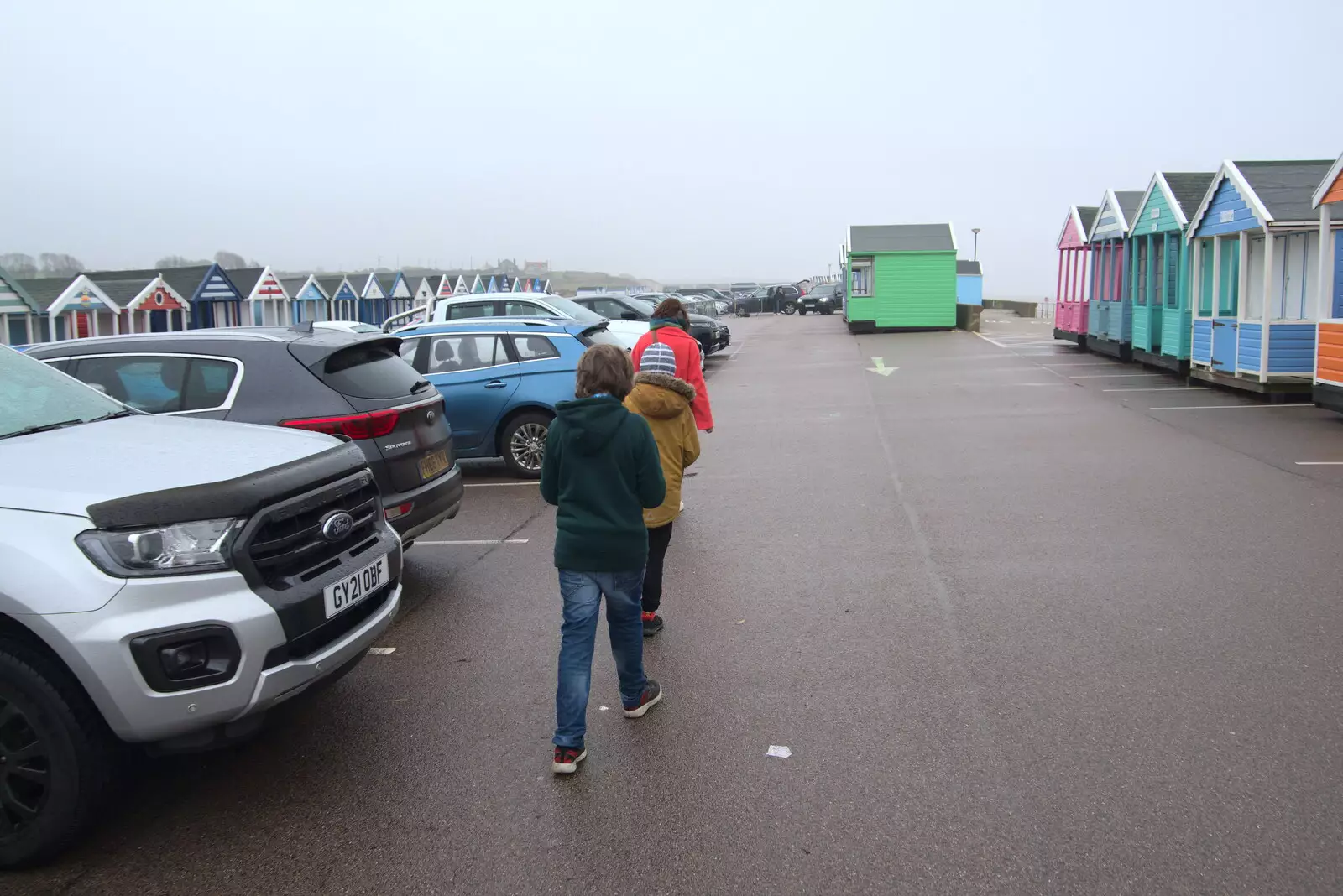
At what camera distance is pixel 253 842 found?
12.2 ft

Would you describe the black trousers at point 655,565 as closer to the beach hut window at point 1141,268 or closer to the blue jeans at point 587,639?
the blue jeans at point 587,639

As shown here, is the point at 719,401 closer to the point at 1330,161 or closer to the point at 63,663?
the point at 1330,161

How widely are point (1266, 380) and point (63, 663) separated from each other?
637 inches

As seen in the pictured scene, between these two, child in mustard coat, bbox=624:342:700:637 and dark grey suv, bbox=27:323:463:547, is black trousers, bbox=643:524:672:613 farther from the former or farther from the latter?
dark grey suv, bbox=27:323:463:547

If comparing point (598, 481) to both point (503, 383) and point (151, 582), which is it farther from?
point (503, 383)

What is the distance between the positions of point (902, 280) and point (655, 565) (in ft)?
103

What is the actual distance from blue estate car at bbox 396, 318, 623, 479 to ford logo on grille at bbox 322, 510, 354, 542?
21.0ft

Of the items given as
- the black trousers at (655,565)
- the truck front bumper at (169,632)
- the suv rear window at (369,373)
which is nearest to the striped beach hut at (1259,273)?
the black trousers at (655,565)

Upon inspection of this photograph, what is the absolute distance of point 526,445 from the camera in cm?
1103

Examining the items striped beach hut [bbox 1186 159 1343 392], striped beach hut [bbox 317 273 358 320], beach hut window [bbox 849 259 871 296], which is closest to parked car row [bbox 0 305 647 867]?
striped beach hut [bbox 1186 159 1343 392]

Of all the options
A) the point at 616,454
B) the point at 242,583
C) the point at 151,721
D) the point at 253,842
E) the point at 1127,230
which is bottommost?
the point at 253,842

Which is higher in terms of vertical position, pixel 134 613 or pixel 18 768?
pixel 134 613

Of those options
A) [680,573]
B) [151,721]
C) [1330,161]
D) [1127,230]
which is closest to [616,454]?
[151,721]

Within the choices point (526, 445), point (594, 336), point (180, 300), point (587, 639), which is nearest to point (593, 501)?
point (587, 639)
